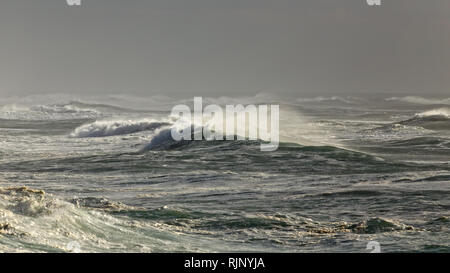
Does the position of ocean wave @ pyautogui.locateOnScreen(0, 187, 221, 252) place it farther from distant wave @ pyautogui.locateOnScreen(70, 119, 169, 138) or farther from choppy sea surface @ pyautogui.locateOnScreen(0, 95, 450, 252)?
distant wave @ pyautogui.locateOnScreen(70, 119, 169, 138)

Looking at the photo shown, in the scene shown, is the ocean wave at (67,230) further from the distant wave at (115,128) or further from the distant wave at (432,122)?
the distant wave at (432,122)

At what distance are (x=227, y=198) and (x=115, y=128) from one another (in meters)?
30.4

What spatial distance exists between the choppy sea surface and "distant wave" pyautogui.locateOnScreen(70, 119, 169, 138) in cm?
1212

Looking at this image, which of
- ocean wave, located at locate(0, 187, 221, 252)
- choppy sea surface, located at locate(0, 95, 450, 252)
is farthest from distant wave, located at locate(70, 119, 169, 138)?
ocean wave, located at locate(0, 187, 221, 252)

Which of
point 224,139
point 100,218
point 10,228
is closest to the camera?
point 10,228

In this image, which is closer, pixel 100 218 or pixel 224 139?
pixel 100 218

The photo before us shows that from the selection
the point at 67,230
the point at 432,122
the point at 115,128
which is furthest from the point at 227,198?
the point at 432,122

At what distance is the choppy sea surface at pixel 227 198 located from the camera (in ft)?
38.0

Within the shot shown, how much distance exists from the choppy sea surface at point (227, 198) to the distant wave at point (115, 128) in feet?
39.8

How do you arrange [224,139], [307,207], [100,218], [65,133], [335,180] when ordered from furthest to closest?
1. [65,133]
2. [224,139]
3. [335,180]
4. [307,207]
5. [100,218]

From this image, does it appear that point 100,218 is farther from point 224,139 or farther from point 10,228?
point 224,139

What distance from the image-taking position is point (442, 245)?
11.3 meters
